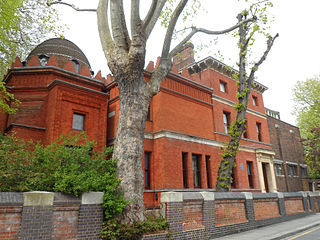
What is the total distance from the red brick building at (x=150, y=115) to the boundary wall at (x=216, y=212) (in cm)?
Answer: 534

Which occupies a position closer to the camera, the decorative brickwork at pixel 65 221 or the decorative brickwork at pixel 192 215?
the decorative brickwork at pixel 65 221

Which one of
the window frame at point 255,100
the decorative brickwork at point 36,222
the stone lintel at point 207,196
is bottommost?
the decorative brickwork at point 36,222

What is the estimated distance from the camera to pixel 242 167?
21.1 m

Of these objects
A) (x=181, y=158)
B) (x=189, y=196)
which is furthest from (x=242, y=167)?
(x=189, y=196)

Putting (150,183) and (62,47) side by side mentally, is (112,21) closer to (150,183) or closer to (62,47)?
(150,183)

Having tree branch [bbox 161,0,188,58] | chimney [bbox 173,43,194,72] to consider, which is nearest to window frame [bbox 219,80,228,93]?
chimney [bbox 173,43,194,72]

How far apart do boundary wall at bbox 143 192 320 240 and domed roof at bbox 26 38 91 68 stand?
17.4 meters

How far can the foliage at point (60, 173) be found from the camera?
19.1ft

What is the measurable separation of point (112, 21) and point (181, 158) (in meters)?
10.6

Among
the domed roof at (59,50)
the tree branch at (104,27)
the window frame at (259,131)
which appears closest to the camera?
the tree branch at (104,27)

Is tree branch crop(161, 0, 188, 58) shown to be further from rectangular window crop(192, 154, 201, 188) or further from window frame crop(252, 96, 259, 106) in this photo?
window frame crop(252, 96, 259, 106)

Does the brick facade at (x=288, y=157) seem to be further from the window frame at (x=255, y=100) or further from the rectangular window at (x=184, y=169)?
the rectangular window at (x=184, y=169)

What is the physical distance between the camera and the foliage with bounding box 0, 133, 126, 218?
5.82 m

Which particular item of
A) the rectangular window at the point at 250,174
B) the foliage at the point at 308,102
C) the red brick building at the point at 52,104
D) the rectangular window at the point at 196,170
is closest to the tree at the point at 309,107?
the foliage at the point at 308,102
